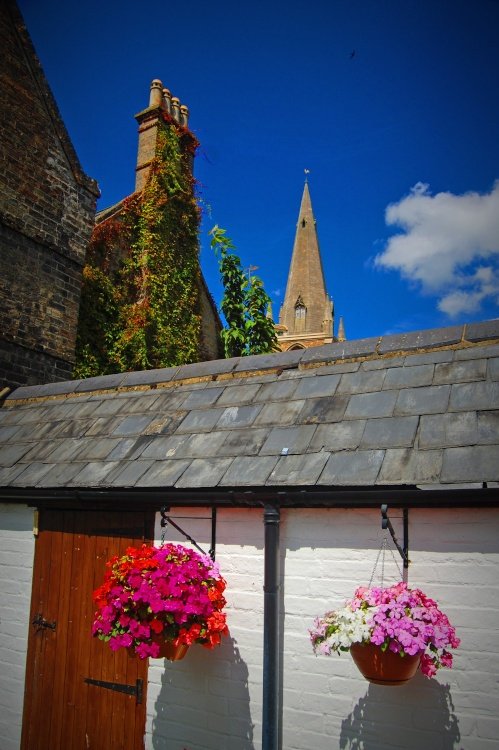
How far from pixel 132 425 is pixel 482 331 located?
3759 mm

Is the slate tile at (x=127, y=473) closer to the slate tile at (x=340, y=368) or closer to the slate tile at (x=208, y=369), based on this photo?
the slate tile at (x=208, y=369)

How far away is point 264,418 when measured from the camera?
5.33m

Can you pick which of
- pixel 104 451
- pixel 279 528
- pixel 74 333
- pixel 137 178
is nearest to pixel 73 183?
pixel 74 333

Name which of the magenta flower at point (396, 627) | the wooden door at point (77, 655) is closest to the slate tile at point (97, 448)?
the wooden door at point (77, 655)

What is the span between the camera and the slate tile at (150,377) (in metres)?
7.02

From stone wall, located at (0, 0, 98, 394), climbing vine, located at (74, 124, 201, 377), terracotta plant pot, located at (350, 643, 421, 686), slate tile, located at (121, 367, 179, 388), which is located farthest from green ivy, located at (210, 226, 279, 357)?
terracotta plant pot, located at (350, 643, 421, 686)

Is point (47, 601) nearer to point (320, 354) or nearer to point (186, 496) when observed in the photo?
point (186, 496)

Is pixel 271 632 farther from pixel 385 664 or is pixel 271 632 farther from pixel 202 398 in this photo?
pixel 202 398

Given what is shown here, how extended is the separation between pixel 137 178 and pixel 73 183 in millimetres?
5661

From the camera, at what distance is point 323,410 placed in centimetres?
511

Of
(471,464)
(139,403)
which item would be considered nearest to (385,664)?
(471,464)

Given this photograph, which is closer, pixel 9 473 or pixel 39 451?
pixel 9 473

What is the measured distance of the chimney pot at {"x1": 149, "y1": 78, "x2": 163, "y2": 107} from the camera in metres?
18.0

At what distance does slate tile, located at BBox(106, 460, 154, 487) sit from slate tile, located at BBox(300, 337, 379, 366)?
81.6 inches
